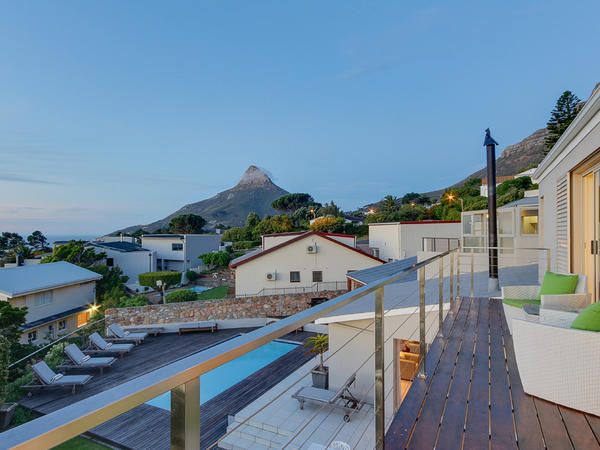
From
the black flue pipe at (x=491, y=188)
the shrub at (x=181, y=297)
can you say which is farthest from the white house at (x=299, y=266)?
the black flue pipe at (x=491, y=188)

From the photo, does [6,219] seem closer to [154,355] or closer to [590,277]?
[154,355]

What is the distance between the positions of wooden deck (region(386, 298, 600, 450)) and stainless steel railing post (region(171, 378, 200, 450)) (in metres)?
1.66

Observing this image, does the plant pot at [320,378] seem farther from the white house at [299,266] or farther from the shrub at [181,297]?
Result: the shrub at [181,297]

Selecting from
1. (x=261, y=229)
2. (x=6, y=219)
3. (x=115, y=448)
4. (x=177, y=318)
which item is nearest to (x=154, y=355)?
(x=177, y=318)

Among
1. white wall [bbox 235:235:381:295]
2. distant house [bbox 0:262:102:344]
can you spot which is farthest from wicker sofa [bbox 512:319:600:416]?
distant house [bbox 0:262:102:344]

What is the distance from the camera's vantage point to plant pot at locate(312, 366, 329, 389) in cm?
751

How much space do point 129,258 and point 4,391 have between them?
2072 cm

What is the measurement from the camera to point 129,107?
2245 centimetres

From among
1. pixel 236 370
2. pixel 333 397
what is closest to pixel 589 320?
pixel 333 397

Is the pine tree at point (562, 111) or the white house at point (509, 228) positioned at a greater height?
the pine tree at point (562, 111)

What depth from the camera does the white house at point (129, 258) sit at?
2788cm

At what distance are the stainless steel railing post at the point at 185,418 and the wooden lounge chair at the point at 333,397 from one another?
6.41 m

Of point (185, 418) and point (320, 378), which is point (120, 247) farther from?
point (185, 418)

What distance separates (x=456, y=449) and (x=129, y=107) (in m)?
25.7
